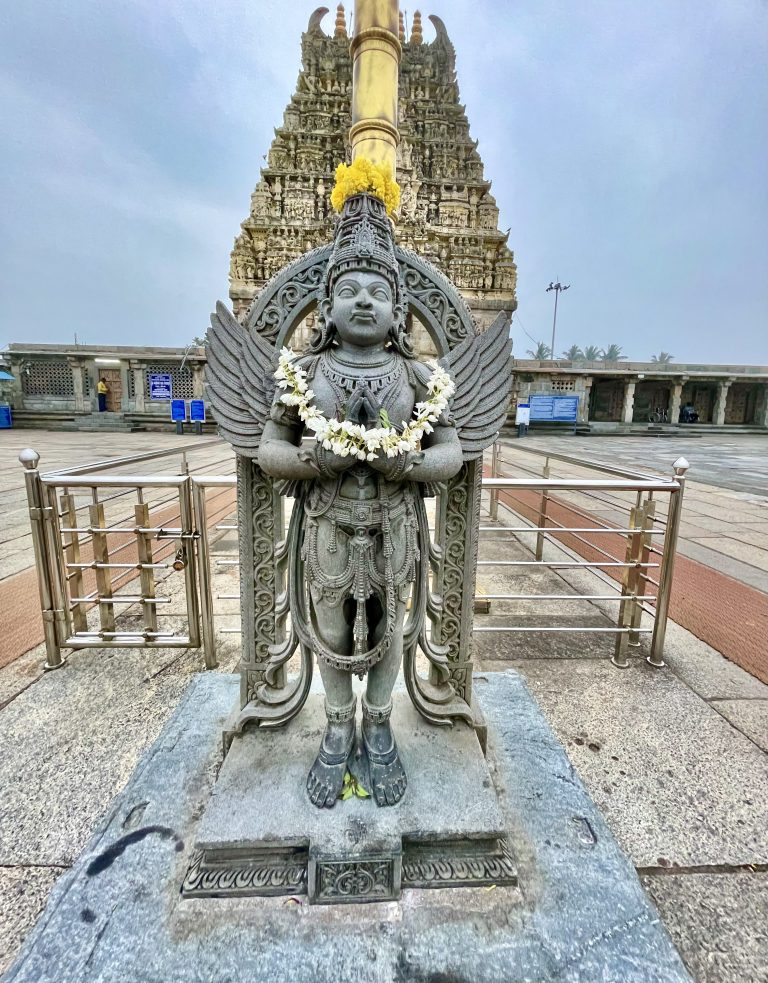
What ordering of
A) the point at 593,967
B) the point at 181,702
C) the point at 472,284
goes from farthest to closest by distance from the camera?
the point at 472,284
the point at 181,702
the point at 593,967

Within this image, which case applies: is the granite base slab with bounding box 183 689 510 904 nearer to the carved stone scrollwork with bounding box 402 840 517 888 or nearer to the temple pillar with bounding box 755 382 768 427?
the carved stone scrollwork with bounding box 402 840 517 888

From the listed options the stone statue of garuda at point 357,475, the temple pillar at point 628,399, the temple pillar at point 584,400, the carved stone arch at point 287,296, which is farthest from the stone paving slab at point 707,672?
the temple pillar at point 628,399

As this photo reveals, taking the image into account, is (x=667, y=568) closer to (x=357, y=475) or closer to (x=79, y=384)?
(x=357, y=475)

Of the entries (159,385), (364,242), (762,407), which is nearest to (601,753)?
(364,242)

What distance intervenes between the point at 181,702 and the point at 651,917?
7.05 feet

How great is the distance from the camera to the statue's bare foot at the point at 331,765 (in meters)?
1.63

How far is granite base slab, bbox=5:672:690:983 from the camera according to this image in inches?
49.4

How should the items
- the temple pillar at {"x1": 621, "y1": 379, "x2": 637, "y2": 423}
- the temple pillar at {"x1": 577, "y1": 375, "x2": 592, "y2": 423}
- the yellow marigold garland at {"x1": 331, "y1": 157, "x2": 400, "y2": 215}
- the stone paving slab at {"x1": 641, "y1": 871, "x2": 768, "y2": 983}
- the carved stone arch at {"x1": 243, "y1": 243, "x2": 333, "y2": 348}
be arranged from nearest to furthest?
the stone paving slab at {"x1": 641, "y1": 871, "x2": 768, "y2": 983} < the yellow marigold garland at {"x1": 331, "y1": 157, "x2": 400, "y2": 215} < the carved stone arch at {"x1": 243, "y1": 243, "x2": 333, "y2": 348} < the temple pillar at {"x1": 577, "y1": 375, "x2": 592, "y2": 423} < the temple pillar at {"x1": 621, "y1": 379, "x2": 637, "y2": 423}

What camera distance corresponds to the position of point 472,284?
19094mm

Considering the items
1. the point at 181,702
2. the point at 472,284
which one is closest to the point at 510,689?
the point at 181,702

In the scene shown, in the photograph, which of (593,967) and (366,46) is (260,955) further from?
(366,46)

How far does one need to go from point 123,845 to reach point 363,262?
7.29 ft

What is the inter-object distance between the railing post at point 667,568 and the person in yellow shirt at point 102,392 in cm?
2624

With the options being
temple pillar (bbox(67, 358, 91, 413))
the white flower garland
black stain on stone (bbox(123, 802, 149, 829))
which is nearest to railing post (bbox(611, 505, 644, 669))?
the white flower garland
